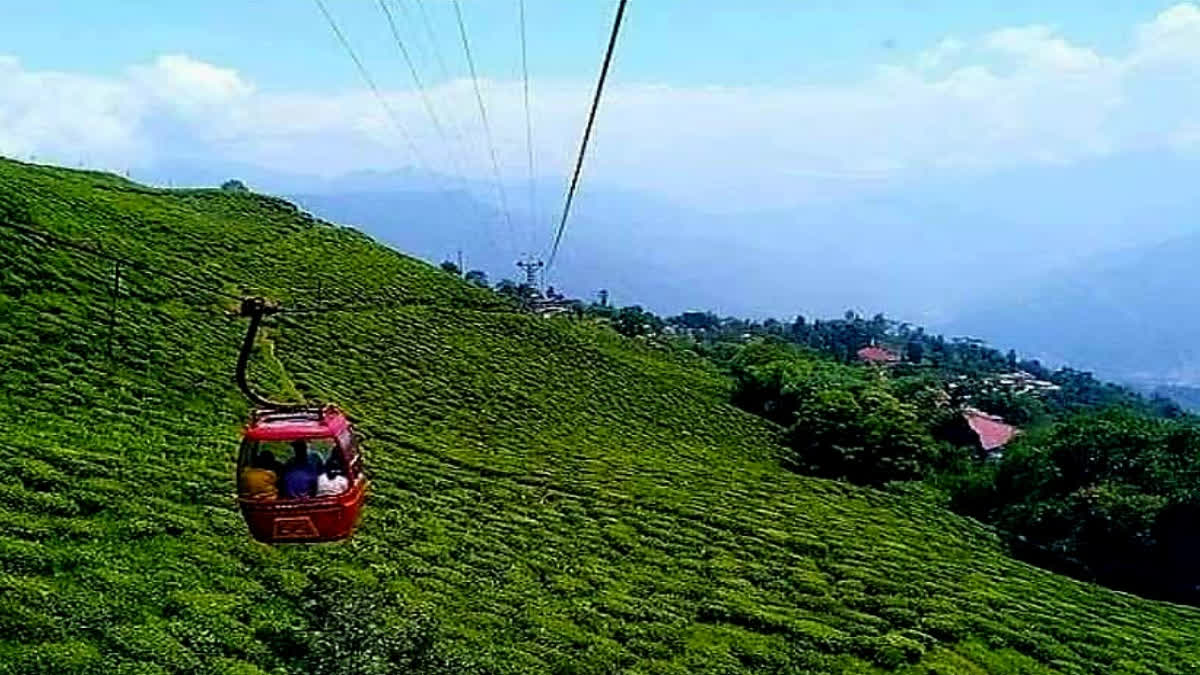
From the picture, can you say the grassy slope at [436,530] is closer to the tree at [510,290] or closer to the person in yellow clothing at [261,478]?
the person in yellow clothing at [261,478]

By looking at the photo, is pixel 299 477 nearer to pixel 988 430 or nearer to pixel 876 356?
pixel 988 430

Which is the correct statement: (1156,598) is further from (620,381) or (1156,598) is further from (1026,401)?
(1026,401)

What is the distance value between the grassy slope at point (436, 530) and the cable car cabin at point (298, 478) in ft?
12.4

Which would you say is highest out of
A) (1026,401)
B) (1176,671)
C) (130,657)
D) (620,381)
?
(1026,401)

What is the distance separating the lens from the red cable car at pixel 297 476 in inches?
596

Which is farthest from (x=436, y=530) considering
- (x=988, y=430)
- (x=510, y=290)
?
(x=510, y=290)

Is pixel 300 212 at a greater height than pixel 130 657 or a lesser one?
greater

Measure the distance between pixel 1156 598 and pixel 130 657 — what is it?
31436mm

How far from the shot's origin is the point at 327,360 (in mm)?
44875

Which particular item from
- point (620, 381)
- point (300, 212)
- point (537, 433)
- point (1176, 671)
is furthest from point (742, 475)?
point (300, 212)

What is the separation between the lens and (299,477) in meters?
15.4

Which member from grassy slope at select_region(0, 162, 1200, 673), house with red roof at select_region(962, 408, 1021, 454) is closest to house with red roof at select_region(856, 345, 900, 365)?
house with red roof at select_region(962, 408, 1021, 454)

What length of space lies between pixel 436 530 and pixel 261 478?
13514 mm

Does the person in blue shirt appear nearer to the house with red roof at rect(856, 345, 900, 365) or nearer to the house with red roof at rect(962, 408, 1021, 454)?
the house with red roof at rect(962, 408, 1021, 454)
